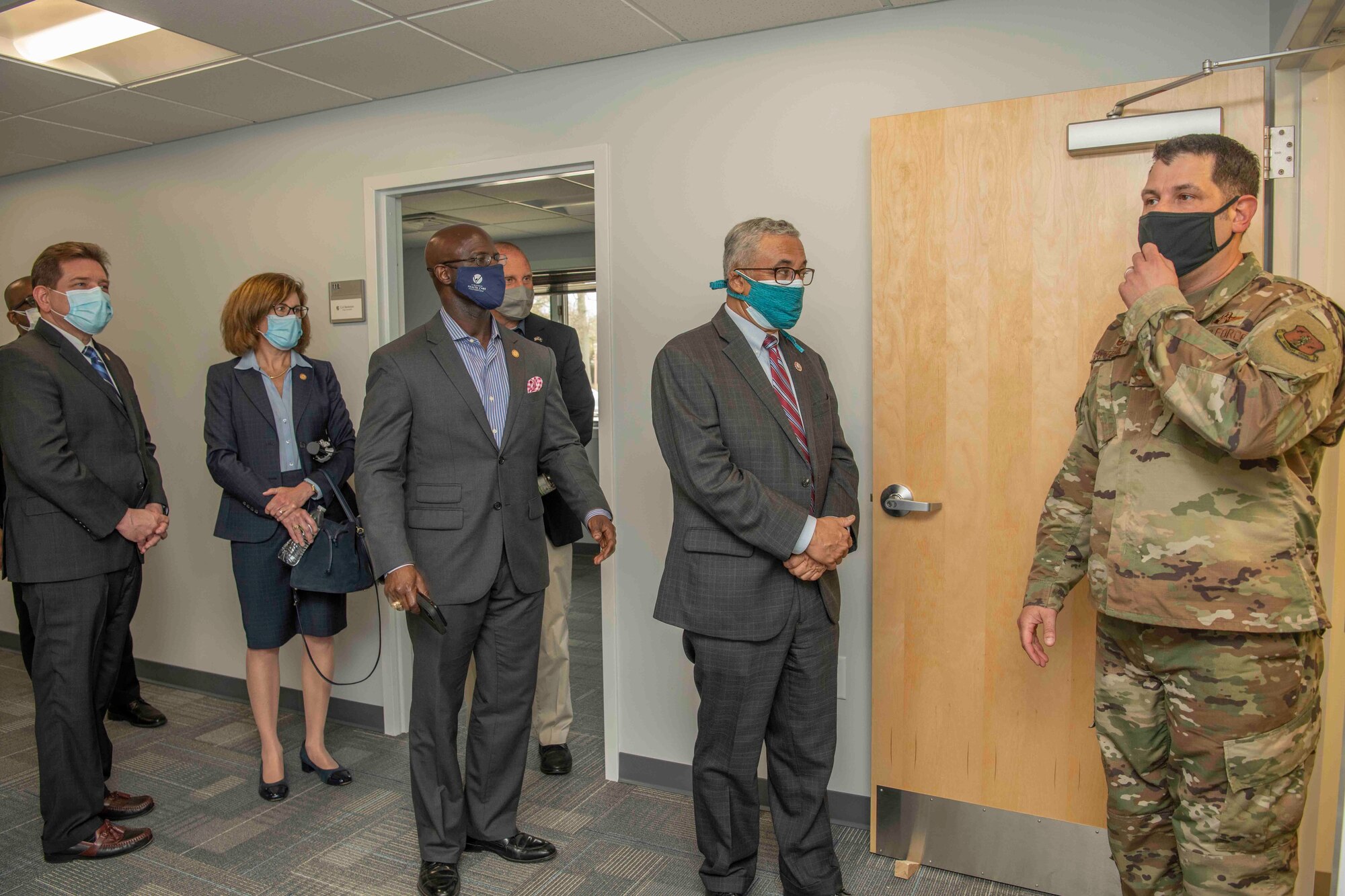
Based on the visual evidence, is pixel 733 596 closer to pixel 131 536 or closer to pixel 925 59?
pixel 925 59

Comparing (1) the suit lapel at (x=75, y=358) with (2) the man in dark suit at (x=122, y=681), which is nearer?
(1) the suit lapel at (x=75, y=358)

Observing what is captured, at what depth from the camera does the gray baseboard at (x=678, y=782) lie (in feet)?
8.44

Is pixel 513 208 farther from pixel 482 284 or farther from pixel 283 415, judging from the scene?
pixel 482 284

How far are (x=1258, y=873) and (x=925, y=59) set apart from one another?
6.56 ft

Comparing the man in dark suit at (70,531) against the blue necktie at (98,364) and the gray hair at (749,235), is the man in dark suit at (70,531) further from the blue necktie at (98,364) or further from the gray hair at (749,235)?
the gray hair at (749,235)

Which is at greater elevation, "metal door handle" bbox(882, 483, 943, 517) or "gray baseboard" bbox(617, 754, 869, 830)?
"metal door handle" bbox(882, 483, 943, 517)

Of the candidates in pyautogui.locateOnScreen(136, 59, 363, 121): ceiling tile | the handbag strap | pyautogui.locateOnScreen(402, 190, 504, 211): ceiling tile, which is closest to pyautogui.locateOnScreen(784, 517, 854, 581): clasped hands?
the handbag strap

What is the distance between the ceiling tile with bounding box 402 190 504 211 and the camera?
5.25 meters

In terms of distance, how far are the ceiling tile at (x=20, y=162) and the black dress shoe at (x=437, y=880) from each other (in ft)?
12.1

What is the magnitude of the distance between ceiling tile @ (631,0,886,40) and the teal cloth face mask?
2.77 feet

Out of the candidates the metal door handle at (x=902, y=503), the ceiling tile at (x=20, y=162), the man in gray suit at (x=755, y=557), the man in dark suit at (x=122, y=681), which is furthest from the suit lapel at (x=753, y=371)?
the ceiling tile at (x=20, y=162)

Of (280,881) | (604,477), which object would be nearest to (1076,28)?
(604,477)

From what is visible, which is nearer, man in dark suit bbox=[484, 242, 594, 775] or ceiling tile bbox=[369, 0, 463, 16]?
ceiling tile bbox=[369, 0, 463, 16]

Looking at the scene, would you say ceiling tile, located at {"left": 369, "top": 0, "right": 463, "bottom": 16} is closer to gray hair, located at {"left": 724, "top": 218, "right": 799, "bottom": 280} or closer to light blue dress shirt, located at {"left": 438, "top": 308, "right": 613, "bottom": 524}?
light blue dress shirt, located at {"left": 438, "top": 308, "right": 613, "bottom": 524}
